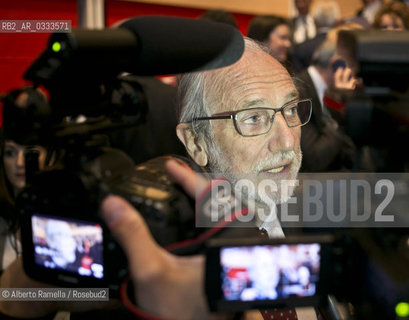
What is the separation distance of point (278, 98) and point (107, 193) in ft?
1.67

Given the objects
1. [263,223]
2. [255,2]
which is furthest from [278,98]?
[255,2]

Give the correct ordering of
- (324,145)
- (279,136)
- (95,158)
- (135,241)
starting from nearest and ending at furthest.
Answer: (135,241)
(95,158)
(279,136)
(324,145)

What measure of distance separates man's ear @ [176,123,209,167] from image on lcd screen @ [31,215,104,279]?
463 millimetres

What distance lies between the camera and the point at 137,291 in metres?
0.50

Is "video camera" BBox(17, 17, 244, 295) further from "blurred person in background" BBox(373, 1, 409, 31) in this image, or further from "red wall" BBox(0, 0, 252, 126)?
"blurred person in background" BBox(373, 1, 409, 31)

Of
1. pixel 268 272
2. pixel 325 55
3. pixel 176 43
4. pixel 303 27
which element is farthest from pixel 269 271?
pixel 303 27

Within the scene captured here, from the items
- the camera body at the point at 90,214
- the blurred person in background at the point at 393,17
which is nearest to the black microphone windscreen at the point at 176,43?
the camera body at the point at 90,214

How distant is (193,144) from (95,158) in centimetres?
46

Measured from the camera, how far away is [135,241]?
0.48 m

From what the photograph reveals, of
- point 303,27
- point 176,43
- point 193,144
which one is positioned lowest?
point 303,27

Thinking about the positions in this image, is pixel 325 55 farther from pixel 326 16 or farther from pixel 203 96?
pixel 326 16

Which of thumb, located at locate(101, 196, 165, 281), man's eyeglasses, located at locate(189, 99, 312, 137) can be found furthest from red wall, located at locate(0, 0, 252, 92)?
man's eyeglasses, located at locate(189, 99, 312, 137)

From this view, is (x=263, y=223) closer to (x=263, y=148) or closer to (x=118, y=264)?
(x=263, y=148)

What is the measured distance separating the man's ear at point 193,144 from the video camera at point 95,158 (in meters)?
0.39
